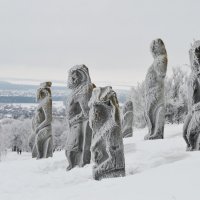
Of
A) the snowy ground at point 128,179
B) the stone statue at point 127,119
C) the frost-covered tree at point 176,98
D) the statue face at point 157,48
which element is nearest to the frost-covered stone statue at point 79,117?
the snowy ground at point 128,179

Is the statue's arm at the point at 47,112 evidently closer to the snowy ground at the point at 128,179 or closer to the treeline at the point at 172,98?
the snowy ground at the point at 128,179

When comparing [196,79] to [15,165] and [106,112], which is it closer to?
[106,112]

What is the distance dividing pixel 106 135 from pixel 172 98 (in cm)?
2826

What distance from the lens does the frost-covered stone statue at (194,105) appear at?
11523 millimetres

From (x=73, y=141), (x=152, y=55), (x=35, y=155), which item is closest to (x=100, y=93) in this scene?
(x=73, y=141)

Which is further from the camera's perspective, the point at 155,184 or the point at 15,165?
the point at 15,165

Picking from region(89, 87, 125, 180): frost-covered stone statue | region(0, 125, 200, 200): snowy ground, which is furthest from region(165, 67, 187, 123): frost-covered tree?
region(89, 87, 125, 180): frost-covered stone statue

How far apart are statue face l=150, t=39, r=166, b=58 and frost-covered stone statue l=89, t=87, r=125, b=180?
5.22 meters

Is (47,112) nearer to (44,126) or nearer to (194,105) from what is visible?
(44,126)

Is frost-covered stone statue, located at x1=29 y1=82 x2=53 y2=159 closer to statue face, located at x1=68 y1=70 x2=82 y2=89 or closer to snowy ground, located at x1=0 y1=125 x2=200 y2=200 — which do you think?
snowy ground, located at x1=0 y1=125 x2=200 y2=200

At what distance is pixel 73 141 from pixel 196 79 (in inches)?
162

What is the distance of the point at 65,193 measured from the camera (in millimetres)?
8664

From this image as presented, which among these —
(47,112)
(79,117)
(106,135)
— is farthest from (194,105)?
(47,112)

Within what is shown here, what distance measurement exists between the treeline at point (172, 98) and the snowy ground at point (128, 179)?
1817 cm
